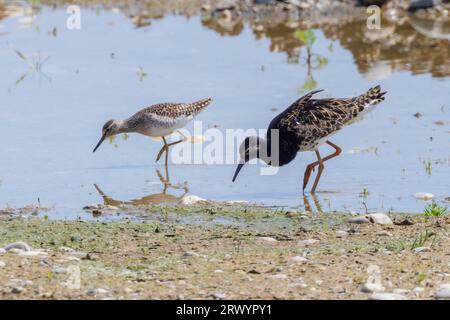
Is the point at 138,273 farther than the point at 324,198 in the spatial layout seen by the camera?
No

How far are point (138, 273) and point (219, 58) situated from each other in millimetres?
11263

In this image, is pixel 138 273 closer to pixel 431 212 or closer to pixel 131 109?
pixel 431 212

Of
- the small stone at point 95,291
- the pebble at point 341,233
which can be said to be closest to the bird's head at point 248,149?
the pebble at point 341,233

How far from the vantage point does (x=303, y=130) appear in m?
12.6

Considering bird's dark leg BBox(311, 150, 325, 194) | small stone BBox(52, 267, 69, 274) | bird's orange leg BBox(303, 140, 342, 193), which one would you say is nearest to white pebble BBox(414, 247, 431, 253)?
small stone BBox(52, 267, 69, 274)

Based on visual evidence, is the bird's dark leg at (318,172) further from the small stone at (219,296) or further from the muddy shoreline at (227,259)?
the small stone at (219,296)

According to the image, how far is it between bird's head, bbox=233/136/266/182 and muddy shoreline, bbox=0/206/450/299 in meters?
2.02

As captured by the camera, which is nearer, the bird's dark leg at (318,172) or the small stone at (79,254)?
the small stone at (79,254)

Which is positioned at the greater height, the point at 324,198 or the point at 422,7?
the point at 422,7

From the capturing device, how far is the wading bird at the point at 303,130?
496 inches

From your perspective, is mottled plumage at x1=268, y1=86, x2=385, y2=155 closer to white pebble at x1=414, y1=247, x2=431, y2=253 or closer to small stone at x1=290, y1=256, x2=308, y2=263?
white pebble at x1=414, y1=247, x2=431, y2=253

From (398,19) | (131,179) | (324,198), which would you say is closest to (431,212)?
(324,198)

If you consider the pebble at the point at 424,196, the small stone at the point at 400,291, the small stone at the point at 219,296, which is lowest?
the pebble at the point at 424,196

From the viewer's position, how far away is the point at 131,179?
1281cm
